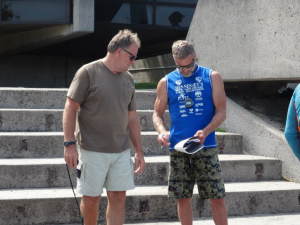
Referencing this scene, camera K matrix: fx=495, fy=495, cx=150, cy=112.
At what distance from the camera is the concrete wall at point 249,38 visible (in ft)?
20.4

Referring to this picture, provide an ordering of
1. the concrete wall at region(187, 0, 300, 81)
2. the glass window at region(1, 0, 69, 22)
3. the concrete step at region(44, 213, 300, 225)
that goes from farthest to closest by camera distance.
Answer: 1. the glass window at region(1, 0, 69, 22)
2. the concrete wall at region(187, 0, 300, 81)
3. the concrete step at region(44, 213, 300, 225)

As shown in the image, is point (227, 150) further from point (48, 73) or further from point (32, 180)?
point (48, 73)

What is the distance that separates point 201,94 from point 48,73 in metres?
12.1

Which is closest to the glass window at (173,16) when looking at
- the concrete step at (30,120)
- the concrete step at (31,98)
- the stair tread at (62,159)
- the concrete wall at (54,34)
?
the concrete wall at (54,34)

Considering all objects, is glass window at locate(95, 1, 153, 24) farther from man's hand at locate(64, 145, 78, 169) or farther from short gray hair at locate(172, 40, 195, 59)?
man's hand at locate(64, 145, 78, 169)

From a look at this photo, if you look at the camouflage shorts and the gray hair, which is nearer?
the gray hair

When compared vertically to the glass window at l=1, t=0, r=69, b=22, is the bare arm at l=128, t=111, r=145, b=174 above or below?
below

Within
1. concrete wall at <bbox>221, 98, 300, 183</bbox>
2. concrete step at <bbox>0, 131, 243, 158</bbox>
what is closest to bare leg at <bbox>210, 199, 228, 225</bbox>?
concrete wall at <bbox>221, 98, 300, 183</bbox>

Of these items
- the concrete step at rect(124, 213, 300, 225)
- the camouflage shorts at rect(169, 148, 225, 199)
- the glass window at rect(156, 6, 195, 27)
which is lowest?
the concrete step at rect(124, 213, 300, 225)

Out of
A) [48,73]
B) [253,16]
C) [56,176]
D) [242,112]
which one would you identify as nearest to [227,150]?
[242,112]

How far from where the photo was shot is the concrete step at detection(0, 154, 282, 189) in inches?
213

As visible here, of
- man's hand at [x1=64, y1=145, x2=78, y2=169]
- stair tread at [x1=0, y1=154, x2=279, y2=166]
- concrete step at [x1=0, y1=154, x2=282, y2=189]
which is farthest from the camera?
stair tread at [x1=0, y1=154, x2=279, y2=166]

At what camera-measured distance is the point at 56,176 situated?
18.1 ft

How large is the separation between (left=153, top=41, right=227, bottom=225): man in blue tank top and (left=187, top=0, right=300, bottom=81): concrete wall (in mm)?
2182
